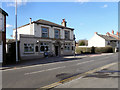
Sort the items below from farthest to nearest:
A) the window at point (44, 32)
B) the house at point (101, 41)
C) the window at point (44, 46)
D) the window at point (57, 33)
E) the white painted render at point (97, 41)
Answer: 1. the white painted render at point (97, 41)
2. the house at point (101, 41)
3. the window at point (57, 33)
4. the window at point (44, 32)
5. the window at point (44, 46)

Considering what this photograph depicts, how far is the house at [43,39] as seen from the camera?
753 inches

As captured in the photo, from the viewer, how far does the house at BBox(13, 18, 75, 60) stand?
1912 centimetres

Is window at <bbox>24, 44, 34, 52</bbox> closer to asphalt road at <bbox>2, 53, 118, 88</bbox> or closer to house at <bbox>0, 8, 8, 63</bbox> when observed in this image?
house at <bbox>0, 8, 8, 63</bbox>

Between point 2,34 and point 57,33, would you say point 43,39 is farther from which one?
point 2,34

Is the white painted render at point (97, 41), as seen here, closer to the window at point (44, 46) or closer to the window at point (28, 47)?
the window at point (44, 46)

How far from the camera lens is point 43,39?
21625mm

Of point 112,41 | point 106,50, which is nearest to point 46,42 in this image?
point 106,50

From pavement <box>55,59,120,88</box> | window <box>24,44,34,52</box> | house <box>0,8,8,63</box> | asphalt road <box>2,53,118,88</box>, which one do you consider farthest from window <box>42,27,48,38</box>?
pavement <box>55,59,120,88</box>

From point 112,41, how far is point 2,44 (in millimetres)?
46726

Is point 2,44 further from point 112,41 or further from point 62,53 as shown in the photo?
point 112,41

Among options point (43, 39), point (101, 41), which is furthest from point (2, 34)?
point (101, 41)

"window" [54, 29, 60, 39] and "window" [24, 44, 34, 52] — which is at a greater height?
"window" [54, 29, 60, 39]

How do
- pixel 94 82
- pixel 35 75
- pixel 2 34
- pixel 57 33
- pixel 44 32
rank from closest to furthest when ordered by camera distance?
pixel 94 82 → pixel 35 75 → pixel 2 34 → pixel 44 32 → pixel 57 33

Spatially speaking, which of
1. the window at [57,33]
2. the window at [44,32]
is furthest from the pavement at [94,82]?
the window at [57,33]
